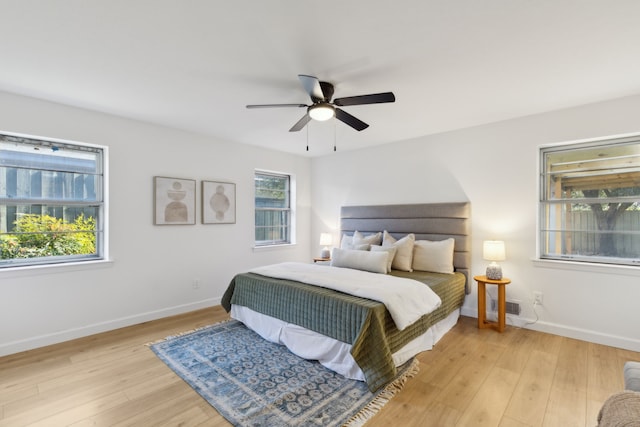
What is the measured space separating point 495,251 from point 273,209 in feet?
11.1

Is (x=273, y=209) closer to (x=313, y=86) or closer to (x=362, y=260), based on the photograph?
(x=362, y=260)

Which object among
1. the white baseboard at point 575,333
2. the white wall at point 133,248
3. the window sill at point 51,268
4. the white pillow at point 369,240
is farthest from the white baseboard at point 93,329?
the white baseboard at point 575,333

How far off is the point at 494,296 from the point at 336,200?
2.76 metres

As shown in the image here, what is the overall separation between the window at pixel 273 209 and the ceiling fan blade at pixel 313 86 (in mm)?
2794

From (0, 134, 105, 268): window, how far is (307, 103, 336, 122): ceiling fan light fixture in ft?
8.44

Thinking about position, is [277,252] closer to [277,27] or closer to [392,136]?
[392,136]

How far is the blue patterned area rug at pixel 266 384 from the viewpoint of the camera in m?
1.98

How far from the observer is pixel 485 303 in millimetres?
3508

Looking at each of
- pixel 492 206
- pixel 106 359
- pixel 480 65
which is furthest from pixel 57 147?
pixel 492 206

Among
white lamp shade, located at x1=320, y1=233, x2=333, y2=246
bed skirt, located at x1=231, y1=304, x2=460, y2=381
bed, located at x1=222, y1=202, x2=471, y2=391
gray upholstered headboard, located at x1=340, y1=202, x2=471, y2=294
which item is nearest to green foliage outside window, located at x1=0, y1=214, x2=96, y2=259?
bed, located at x1=222, y1=202, x2=471, y2=391

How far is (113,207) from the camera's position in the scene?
3445 millimetres

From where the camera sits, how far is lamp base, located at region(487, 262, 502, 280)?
343 cm

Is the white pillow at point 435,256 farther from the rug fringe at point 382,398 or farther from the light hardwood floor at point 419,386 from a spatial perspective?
the rug fringe at point 382,398

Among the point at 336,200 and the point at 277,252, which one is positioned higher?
the point at 336,200
